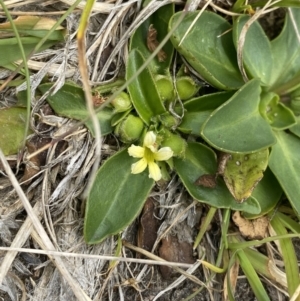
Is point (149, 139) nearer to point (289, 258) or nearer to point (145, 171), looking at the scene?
point (145, 171)

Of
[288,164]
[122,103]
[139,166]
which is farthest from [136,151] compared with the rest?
[288,164]

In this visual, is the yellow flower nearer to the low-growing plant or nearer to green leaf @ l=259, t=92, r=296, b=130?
the low-growing plant

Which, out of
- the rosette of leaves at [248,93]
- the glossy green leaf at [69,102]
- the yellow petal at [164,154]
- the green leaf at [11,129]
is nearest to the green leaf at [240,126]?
the rosette of leaves at [248,93]

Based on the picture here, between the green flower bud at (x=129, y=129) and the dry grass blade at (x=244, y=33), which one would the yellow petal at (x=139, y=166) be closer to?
the green flower bud at (x=129, y=129)

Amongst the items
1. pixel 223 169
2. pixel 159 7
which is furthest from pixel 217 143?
pixel 159 7

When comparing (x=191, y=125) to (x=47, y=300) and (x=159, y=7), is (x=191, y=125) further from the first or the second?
(x=47, y=300)

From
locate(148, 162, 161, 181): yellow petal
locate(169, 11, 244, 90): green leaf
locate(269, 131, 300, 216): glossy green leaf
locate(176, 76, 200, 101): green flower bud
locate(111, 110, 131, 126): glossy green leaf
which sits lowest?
locate(269, 131, 300, 216): glossy green leaf

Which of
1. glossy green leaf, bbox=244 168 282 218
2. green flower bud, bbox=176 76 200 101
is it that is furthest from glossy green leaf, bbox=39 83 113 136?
glossy green leaf, bbox=244 168 282 218
